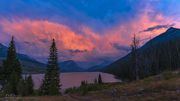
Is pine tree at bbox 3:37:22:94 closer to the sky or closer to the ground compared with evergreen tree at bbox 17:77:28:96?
closer to the sky

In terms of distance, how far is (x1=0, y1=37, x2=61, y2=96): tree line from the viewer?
77500mm

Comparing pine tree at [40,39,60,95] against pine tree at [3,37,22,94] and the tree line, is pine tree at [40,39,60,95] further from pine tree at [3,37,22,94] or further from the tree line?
pine tree at [3,37,22,94]

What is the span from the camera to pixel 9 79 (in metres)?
79.0

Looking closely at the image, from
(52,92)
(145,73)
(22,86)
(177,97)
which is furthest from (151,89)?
(145,73)

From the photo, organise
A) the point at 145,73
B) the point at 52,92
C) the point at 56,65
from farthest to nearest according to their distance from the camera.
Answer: the point at 145,73 → the point at 56,65 → the point at 52,92

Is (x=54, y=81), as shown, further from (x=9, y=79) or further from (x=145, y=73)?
(x=145, y=73)

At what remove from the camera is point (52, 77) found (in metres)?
79.2


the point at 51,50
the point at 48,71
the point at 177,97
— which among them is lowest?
the point at 177,97

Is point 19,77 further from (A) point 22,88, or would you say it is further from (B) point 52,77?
(B) point 52,77

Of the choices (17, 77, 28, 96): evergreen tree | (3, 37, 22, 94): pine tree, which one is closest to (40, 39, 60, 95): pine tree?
(17, 77, 28, 96): evergreen tree

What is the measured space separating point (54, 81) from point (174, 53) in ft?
397

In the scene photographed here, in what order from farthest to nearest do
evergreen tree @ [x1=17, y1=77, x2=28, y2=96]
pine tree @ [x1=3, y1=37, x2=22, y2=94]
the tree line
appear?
pine tree @ [x1=3, y1=37, x2=22, y2=94] → the tree line → evergreen tree @ [x1=17, y1=77, x2=28, y2=96]

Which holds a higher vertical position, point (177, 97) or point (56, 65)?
point (56, 65)

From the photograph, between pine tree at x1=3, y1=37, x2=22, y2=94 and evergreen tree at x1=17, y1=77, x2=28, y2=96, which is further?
pine tree at x1=3, y1=37, x2=22, y2=94
